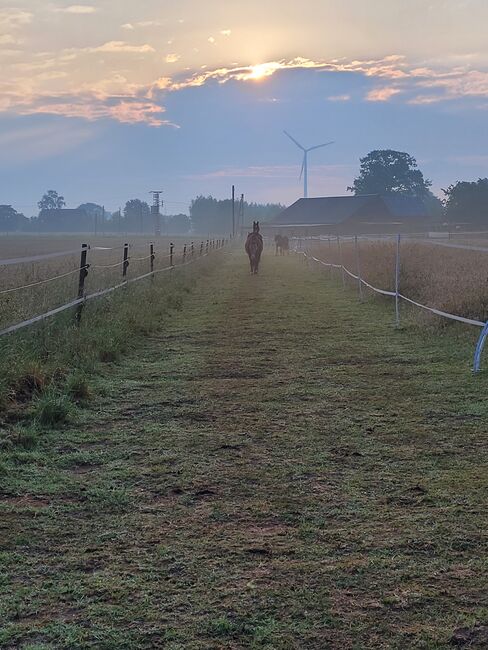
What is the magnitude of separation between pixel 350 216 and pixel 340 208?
403cm

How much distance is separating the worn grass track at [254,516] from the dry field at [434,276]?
3.37m

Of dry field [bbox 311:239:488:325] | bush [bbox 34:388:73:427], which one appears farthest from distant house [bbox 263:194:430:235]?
bush [bbox 34:388:73:427]

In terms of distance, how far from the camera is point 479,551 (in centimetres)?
314

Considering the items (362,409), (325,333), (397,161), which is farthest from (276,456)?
(397,161)

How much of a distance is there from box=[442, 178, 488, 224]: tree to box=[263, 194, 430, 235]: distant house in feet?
10.7

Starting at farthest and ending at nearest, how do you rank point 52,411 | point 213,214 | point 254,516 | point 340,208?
point 213,214, point 340,208, point 52,411, point 254,516

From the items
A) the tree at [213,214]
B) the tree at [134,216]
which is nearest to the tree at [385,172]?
the tree at [213,214]

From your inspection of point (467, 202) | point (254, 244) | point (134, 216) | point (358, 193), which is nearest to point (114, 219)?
point (134, 216)

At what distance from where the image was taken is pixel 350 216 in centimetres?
8875

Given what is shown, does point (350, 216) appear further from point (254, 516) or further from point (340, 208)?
point (254, 516)

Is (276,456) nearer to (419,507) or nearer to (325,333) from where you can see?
(419,507)

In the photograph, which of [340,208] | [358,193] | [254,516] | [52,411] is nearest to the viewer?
[254,516]

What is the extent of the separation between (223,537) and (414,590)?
954 millimetres

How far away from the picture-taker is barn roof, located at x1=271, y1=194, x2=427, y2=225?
292 ft
